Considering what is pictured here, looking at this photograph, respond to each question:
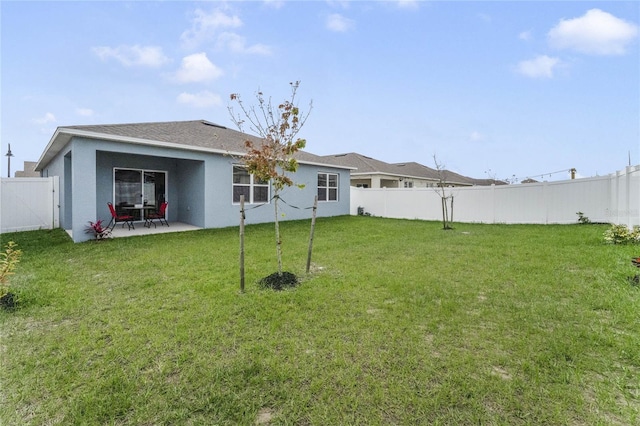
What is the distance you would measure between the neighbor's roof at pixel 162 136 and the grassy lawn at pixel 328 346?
13.8ft

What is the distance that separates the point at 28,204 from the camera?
35.3 feet

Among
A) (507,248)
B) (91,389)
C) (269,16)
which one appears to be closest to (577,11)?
(507,248)

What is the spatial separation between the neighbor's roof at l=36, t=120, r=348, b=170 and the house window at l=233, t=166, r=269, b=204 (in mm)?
869

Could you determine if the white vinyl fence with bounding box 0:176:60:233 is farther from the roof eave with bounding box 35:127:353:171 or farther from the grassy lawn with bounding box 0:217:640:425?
the grassy lawn with bounding box 0:217:640:425

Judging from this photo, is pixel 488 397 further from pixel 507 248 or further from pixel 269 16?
pixel 269 16

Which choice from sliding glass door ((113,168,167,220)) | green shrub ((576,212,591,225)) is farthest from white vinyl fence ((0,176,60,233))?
green shrub ((576,212,591,225))

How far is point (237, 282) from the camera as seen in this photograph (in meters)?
4.65

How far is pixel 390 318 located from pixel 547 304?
2.04 meters

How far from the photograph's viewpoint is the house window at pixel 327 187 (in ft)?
50.7

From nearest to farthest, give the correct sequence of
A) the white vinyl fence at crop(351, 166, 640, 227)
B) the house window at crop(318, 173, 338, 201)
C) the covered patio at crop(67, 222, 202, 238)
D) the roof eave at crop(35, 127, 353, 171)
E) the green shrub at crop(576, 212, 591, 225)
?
the roof eave at crop(35, 127, 353, 171), the white vinyl fence at crop(351, 166, 640, 227), the covered patio at crop(67, 222, 202, 238), the green shrub at crop(576, 212, 591, 225), the house window at crop(318, 173, 338, 201)

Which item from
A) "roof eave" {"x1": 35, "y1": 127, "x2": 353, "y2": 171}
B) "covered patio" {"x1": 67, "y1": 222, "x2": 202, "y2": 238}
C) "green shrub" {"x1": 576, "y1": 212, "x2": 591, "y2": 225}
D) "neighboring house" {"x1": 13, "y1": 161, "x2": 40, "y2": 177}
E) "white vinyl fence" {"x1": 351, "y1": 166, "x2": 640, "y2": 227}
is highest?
"neighboring house" {"x1": 13, "y1": 161, "x2": 40, "y2": 177}

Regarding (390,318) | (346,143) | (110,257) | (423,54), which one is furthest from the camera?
(346,143)

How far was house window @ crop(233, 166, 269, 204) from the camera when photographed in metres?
11.7

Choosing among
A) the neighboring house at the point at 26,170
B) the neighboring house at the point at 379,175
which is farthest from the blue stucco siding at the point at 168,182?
the neighboring house at the point at 26,170
